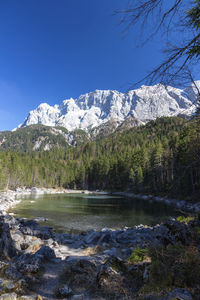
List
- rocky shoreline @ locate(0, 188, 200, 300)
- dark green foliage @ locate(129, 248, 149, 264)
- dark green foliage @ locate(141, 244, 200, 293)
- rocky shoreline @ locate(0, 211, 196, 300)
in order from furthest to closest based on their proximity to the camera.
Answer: dark green foliage @ locate(129, 248, 149, 264)
rocky shoreline @ locate(0, 211, 196, 300)
rocky shoreline @ locate(0, 188, 200, 300)
dark green foliage @ locate(141, 244, 200, 293)

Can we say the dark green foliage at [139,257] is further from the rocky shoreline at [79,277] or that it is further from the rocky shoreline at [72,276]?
the rocky shoreline at [72,276]

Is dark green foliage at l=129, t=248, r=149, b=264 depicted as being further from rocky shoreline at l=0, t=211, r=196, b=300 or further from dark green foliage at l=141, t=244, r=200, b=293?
dark green foliage at l=141, t=244, r=200, b=293

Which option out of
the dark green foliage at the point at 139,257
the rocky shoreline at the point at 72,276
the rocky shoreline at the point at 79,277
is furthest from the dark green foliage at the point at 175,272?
the dark green foliage at the point at 139,257

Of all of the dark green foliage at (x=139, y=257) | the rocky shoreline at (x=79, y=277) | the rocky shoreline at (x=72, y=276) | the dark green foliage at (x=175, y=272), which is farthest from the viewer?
the dark green foliage at (x=139, y=257)

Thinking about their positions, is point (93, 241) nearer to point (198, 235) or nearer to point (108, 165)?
point (198, 235)

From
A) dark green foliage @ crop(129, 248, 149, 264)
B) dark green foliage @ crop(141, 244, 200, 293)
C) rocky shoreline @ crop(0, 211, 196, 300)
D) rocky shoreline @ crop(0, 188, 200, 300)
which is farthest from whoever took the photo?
dark green foliage @ crop(129, 248, 149, 264)

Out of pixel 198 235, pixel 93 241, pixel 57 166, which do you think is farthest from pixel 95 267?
pixel 57 166

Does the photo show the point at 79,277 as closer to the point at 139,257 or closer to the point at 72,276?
the point at 72,276

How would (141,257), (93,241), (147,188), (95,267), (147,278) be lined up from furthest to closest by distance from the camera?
(147,188)
(93,241)
(141,257)
(95,267)
(147,278)

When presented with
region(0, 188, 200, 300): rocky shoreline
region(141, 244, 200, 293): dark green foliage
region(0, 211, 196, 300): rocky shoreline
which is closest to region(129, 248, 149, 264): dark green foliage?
region(0, 188, 200, 300): rocky shoreline

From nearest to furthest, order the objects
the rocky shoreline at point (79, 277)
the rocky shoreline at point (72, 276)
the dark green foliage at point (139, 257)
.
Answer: the rocky shoreline at point (79, 277) → the rocky shoreline at point (72, 276) → the dark green foliage at point (139, 257)

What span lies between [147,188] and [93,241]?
1904 inches

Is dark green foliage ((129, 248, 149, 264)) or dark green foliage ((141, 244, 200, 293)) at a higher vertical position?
dark green foliage ((141, 244, 200, 293))

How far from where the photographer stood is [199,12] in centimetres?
379
